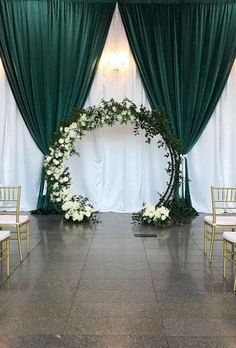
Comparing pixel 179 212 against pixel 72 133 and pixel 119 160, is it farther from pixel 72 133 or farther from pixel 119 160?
pixel 72 133

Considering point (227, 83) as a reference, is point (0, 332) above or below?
below

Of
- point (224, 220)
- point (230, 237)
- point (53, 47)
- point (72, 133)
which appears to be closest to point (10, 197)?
point (72, 133)

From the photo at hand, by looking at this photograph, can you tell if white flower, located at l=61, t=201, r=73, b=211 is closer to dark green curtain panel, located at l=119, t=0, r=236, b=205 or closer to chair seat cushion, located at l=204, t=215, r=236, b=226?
dark green curtain panel, located at l=119, t=0, r=236, b=205

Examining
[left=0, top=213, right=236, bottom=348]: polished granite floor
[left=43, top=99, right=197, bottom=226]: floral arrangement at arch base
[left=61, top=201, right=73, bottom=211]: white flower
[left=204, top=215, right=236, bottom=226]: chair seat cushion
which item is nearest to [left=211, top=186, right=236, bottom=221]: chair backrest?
[left=204, top=215, right=236, bottom=226]: chair seat cushion

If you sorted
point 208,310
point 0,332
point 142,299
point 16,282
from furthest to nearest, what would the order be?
1. point 16,282
2. point 142,299
3. point 208,310
4. point 0,332

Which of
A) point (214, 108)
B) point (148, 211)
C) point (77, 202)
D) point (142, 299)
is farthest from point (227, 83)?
point (142, 299)

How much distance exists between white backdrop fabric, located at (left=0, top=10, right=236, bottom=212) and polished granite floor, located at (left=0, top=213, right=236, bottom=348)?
259 centimetres

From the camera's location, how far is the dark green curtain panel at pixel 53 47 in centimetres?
855

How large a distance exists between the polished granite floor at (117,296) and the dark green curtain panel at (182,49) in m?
3.30

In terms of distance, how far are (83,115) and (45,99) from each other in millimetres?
1253

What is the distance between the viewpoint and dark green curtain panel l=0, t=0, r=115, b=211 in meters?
8.55

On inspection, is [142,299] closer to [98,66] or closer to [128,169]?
[128,169]

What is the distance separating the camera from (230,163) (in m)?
8.88

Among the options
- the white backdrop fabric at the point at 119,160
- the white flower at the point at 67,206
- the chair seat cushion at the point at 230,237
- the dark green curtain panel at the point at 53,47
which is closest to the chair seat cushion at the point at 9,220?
the white flower at the point at 67,206
